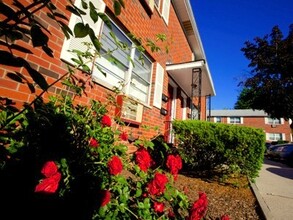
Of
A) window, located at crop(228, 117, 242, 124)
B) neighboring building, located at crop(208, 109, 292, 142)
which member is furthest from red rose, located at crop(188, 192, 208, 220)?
window, located at crop(228, 117, 242, 124)

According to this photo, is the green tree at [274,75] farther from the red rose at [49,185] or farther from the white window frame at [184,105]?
the red rose at [49,185]

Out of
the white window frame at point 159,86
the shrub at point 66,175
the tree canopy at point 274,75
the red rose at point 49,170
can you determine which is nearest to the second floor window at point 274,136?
the tree canopy at point 274,75

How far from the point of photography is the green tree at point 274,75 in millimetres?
19766

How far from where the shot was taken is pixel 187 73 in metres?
8.20

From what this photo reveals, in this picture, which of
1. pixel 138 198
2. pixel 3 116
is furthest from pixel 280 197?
pixel 3 116

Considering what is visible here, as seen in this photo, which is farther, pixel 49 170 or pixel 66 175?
pixel 66 175

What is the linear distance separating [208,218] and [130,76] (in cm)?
355

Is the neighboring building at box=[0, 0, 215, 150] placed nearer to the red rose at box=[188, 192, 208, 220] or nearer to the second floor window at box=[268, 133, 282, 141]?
the red rose at box=[188, 192, 208, 220]

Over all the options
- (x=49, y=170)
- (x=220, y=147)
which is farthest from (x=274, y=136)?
(x=49, y=170)

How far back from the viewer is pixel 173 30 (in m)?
8.56

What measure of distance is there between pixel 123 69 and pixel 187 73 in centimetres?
403

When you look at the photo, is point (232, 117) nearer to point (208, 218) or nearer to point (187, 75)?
point (187, 75)

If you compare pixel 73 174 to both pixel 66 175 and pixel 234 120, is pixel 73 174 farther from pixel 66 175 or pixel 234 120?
pixel 234 120

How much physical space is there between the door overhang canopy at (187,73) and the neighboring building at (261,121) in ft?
100
